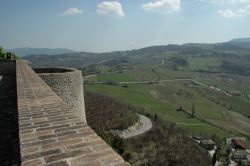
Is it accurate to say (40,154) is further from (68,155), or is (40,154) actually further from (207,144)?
(207,144)

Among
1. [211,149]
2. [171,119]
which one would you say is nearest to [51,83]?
[211,149]

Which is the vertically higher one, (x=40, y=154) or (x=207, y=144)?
(x=40, y=154)

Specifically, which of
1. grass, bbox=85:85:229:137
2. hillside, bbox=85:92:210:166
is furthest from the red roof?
hillside, bbox=85:92:210:166

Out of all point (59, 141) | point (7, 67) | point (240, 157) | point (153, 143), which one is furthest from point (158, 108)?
point (59, 141)

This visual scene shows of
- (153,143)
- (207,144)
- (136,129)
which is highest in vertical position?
(136,129)

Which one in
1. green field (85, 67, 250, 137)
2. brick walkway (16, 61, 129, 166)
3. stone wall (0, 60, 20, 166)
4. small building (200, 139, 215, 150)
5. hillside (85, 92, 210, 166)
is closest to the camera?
brick walkway (16, 61, 129, 166)

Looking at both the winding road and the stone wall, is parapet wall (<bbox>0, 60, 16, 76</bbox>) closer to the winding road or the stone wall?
the stone wall

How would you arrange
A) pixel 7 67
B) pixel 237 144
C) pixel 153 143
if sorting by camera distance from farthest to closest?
pixel 237 144
pixel 153 143
pixel 7 67

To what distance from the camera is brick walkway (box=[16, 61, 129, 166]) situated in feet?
9.34

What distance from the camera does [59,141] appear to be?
10.9ft

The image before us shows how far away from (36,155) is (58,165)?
37 centimetres

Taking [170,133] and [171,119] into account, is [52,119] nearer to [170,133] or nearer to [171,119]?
[170,133]

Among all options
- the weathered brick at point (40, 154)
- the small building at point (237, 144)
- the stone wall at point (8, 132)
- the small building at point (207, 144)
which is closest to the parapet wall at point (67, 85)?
the stone wall at point (8, 132)

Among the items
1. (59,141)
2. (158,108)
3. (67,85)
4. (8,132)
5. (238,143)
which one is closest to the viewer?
(59,141)
